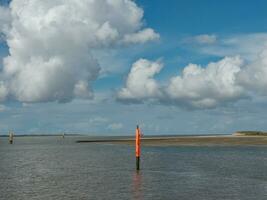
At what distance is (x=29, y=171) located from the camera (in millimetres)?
58219

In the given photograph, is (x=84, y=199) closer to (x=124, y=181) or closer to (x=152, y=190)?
(x=152, y=190)

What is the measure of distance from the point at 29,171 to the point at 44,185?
49.5 ft

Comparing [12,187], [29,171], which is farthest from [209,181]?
[29,171]

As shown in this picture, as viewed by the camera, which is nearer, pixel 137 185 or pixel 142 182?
pixel 137 185

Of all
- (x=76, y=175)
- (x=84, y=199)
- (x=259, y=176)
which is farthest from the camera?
(x=76, y=175)

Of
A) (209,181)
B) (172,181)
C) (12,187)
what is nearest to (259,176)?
(209,181)

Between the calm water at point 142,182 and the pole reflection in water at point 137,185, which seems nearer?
the pole reflection in water at point 137,185

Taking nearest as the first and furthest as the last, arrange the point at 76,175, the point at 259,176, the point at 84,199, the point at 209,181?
the point at 84,199, the point at 209,181, the point at 259,176, the point at 76,175

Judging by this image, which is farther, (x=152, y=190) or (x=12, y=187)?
(x=12, y=187)

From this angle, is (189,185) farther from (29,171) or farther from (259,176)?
(29,171)

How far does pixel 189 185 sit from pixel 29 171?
24.7 meters

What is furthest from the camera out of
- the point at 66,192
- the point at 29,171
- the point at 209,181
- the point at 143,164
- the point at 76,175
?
the point at 143,164

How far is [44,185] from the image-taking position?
4397 centimetres

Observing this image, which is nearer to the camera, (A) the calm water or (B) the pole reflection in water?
(B) the pole reflection in water
